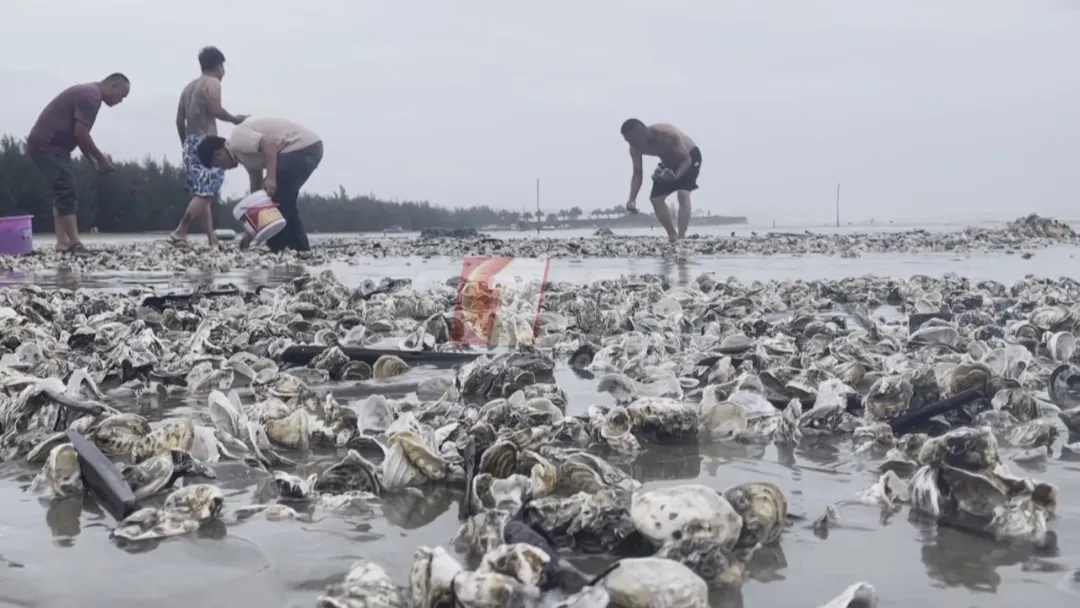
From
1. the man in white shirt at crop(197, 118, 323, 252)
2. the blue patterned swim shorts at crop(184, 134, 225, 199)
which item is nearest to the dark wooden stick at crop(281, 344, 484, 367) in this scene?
the man in white shirt at crop(197, 118, 323, 252)

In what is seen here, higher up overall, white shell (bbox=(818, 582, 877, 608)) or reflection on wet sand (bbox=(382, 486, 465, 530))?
white shell (bbox=(818, 582, 877, 608))

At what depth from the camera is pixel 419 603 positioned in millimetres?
1712

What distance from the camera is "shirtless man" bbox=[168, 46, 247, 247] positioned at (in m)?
13.9

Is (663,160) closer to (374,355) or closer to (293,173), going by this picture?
(293,173)

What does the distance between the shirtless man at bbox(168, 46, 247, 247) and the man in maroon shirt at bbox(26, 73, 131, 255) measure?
926 millimetres

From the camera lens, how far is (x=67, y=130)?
13703 millimetres

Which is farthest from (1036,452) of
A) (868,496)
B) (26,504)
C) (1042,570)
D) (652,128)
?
(652,128)

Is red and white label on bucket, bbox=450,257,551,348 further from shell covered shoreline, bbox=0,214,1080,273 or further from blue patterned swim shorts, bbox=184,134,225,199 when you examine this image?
blue patterned swim shorts, bbox=184,134,225,199

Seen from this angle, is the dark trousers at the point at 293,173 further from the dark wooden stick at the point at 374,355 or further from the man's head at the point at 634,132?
the dark wooden stick at the point at 374,355

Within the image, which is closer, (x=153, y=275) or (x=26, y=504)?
(x=26, y=504)

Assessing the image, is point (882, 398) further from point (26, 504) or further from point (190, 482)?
point (26, 504)

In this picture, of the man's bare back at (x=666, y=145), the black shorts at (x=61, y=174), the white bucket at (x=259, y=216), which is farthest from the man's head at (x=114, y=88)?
the man's bare back at (x=666, y=145)

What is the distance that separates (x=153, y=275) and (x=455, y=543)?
10.1m

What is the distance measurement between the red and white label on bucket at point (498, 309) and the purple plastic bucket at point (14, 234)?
30.3 ft
